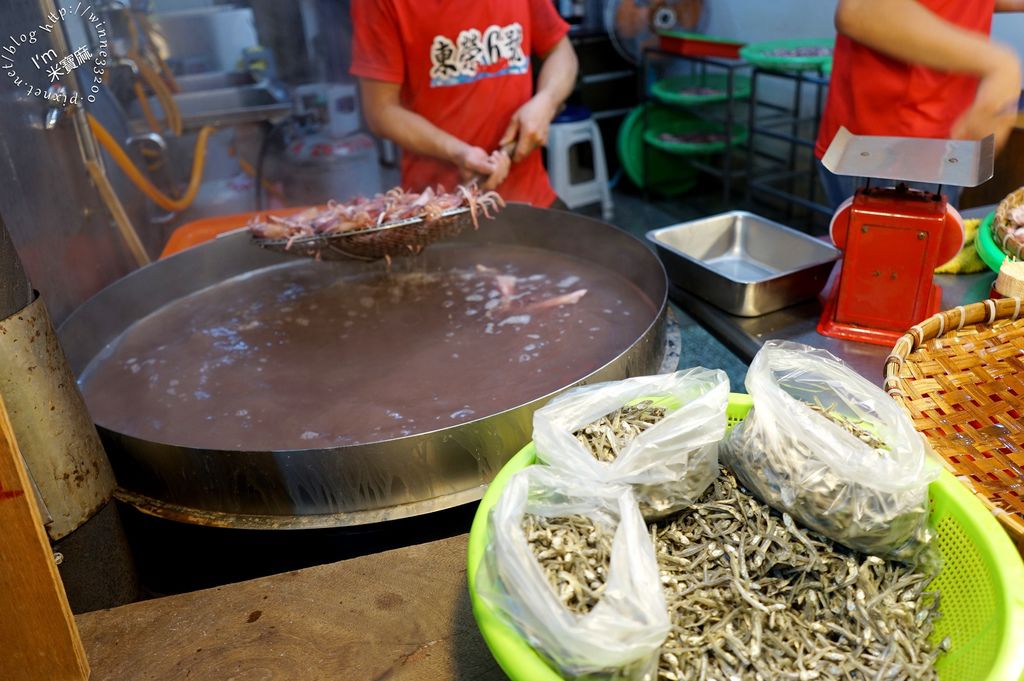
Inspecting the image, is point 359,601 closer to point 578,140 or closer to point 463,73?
point 463,73

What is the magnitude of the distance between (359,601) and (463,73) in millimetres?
1934

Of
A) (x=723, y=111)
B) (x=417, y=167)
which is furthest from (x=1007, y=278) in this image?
(x=723, y=111)

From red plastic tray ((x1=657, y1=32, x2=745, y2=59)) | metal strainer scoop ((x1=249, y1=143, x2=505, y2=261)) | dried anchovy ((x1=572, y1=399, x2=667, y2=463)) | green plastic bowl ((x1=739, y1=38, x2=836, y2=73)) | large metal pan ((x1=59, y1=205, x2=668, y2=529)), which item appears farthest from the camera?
red plastic tray ((x1=657, y1=32, x2=745, y2=59))

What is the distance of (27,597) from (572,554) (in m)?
0.76

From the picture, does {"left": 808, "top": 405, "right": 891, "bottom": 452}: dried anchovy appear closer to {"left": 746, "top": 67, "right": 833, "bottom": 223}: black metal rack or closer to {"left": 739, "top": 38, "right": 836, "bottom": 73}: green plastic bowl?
{"left": 739, "top": 38, "right": 836, "bottom": 73}: green plastic bowl

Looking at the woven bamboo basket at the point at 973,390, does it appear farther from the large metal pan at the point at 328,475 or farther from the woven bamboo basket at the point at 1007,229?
the large metal pan at the point at 328,475

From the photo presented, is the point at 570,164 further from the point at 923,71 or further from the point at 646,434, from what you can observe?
the point at 646,434

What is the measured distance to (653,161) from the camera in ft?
19.7

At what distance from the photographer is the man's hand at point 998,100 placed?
6.01 feet

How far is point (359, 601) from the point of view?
1142 mm

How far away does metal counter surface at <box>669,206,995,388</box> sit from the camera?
1.56 meters

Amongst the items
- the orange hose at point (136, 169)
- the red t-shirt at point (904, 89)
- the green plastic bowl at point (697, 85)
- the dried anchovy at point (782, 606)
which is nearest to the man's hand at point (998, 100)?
the red t-shirt at point (904, 89)

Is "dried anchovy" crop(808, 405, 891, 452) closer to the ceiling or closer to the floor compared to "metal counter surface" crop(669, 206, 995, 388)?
closer to the ceiling

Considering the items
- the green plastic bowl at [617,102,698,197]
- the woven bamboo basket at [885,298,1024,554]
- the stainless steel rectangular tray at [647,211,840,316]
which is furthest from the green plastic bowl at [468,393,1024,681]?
the green plastic bowl at [617,102,698,197]
